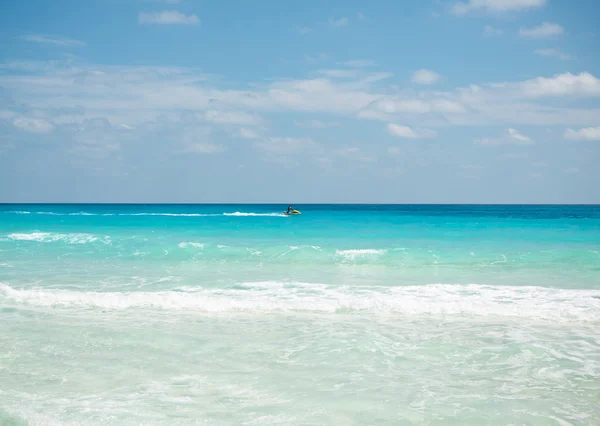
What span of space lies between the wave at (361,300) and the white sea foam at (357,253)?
627cm

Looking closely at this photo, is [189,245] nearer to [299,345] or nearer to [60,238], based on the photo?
[60,238]

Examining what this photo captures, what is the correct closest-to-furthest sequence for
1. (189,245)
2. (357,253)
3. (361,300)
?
(361,300) → (357,253) → (189,245)

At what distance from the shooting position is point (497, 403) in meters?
5.83

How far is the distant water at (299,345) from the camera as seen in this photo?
5672 millimetres

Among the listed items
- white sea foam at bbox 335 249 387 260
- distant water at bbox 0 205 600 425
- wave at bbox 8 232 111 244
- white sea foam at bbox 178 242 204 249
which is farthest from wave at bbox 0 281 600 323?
wave at bbox 8 232 111 244

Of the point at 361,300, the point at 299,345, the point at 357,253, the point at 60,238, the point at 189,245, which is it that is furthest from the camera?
the point at 60,238

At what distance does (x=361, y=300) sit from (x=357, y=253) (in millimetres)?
8904

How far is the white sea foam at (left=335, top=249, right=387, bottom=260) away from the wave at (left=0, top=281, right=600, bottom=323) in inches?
247

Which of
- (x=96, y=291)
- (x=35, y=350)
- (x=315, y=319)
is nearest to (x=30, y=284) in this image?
(x=96, y=291)

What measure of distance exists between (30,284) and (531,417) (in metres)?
13.4

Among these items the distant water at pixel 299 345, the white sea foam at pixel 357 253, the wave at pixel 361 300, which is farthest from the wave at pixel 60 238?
the wave at pixel 361 300

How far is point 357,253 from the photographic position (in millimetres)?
20484

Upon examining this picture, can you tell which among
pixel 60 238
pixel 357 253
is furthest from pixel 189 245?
pixel 60 238

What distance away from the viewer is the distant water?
5.67 m
